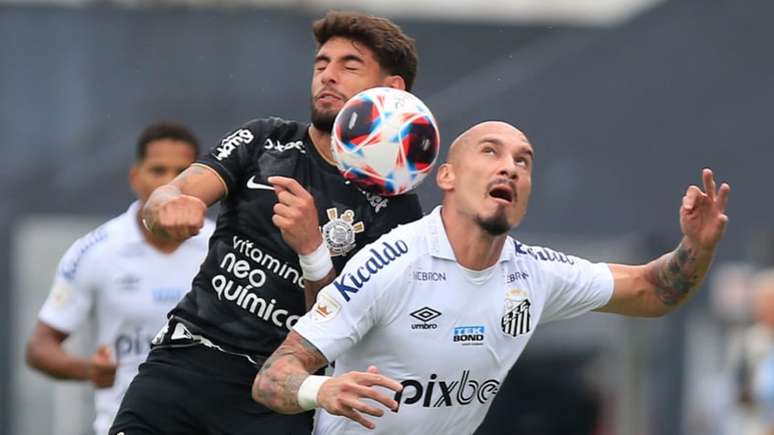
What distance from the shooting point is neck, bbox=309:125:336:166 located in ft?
24.8

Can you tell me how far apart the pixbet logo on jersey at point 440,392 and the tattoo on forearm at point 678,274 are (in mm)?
971

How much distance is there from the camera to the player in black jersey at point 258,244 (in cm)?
750

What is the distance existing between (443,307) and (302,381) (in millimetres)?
717

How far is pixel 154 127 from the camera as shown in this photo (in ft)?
34.6

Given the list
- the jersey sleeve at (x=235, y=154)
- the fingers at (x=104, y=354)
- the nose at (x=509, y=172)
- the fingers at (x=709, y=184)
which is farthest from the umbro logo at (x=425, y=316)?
the fingers at (x=104, y=354)

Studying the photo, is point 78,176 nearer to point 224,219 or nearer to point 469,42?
point 469,42

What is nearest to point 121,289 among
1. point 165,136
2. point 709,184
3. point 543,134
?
point 165,136

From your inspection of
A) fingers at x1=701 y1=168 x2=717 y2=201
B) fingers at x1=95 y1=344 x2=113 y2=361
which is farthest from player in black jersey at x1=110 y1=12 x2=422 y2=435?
fingers at x1=95 y1=344 x2=113 y2=361

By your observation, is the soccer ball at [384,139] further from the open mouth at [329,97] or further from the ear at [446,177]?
the open mouth at [329,97]

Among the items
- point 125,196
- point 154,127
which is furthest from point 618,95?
point 154,127

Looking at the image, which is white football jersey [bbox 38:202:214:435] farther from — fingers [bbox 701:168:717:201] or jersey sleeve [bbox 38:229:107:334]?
fingers [bbox 701:168:717:201]

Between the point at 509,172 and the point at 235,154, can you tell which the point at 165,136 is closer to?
the point at 235,154

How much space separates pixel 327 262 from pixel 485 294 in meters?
0.64

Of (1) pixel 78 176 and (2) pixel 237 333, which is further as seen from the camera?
(1) pixel 78 176
